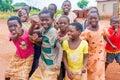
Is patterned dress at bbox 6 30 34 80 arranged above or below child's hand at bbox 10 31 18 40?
below

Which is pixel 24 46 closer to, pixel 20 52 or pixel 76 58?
pixel 20 52

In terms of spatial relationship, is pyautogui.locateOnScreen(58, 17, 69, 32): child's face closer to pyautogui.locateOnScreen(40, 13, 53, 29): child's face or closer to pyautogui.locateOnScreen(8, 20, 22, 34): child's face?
pyautogui.locateOnScreen(40, 13, 53, 29): child's face

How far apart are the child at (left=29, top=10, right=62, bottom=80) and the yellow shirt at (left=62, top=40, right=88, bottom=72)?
0.19 metres

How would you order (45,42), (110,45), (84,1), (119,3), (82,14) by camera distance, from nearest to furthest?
(45,42) < (110,45) < (119,3) < (82,14) < (84,1)

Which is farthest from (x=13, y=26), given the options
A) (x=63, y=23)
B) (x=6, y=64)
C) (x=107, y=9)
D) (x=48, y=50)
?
(x=107, y=9)

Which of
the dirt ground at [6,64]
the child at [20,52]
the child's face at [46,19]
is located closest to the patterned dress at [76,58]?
the child's face at [46,19]

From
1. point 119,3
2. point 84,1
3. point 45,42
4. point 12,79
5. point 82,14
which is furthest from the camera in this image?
point 84,1

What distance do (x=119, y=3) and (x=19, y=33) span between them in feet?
48.2

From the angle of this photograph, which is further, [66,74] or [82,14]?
[82,14]

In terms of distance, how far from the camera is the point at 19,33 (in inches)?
192

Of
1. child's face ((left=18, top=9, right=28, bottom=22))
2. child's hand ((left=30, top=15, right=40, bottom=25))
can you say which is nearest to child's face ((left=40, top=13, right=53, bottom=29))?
child's hand ((left=30, top=15, right=40, bottom=25))

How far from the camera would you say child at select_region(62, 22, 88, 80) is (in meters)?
4.84

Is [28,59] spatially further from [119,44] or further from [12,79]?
[119,44]

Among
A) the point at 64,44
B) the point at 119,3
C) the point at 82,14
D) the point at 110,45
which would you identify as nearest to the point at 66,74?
the point at 64,44
